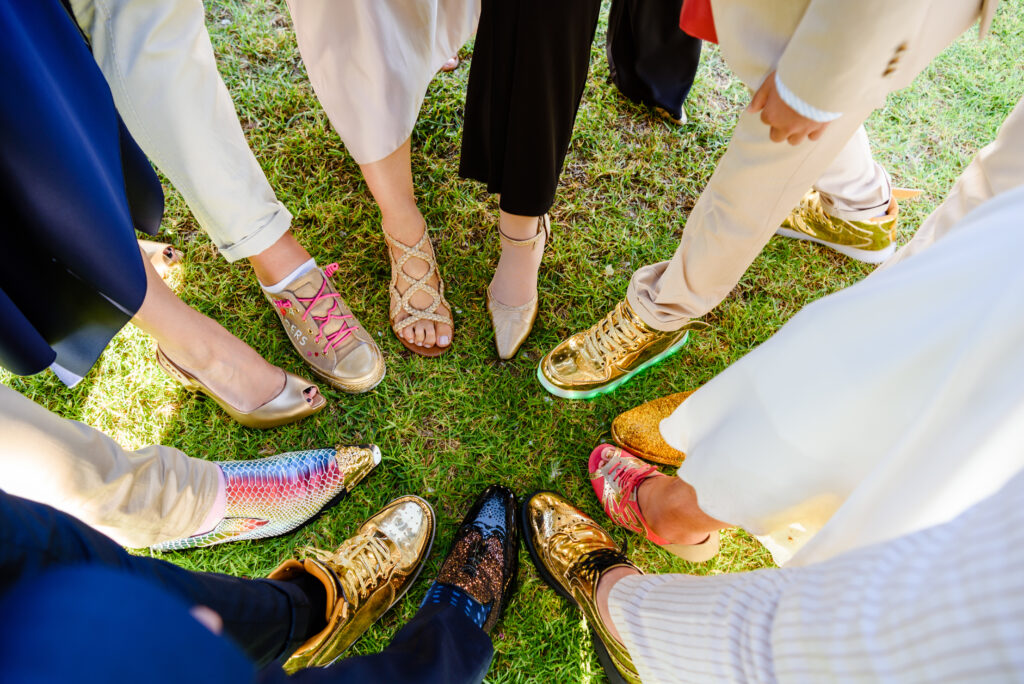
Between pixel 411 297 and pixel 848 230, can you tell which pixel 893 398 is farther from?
pixel 848 230

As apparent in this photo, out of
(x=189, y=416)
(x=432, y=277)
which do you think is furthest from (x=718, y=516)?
(x=189, y=416)

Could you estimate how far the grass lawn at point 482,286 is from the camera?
1.68m

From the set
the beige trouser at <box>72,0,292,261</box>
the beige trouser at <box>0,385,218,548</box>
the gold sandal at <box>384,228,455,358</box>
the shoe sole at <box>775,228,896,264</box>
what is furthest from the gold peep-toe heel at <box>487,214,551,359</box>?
the shoe sole at <box>775,228,896,264</box>

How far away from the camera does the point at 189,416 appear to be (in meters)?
1.74

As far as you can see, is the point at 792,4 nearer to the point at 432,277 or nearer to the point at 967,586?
the point at 967,586

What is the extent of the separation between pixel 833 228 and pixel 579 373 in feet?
3.84

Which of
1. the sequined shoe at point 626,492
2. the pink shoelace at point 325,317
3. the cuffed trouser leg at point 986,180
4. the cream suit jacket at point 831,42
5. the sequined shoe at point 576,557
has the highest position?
the cream suit jacket at point 831,42

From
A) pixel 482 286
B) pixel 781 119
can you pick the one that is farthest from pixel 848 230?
pixel 482 286

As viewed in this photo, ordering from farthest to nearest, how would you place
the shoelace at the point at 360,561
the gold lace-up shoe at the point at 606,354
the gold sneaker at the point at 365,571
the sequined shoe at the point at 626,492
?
the gold lace-up shoe at the point at 606,354, the sequined shoe at the point at 626,492, the shoelace at the point at 360,561, the gold sneaker at the point at 365,571

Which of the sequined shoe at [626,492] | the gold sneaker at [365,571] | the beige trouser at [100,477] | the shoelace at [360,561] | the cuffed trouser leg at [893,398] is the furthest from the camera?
the sequined shoe at [626,492]

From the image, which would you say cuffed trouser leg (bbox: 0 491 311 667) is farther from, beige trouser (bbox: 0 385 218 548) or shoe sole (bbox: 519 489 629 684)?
shoe sole (bbox: 519 489 629 684)

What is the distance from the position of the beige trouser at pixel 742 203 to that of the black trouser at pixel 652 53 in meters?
1.00

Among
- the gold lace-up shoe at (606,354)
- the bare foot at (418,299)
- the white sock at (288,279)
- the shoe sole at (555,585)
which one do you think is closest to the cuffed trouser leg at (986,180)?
the gold lace-up shoe at (606,354)

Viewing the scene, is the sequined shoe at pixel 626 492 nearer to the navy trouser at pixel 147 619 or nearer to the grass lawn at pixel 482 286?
the grass lawn at pixel 482 286
